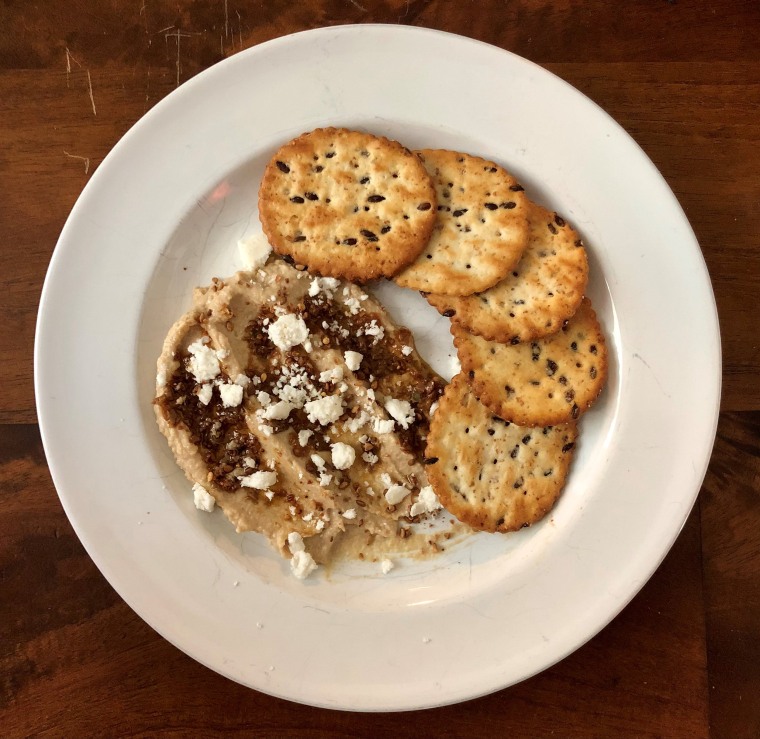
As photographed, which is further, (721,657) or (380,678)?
(721,657)

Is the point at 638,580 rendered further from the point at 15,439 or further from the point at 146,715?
the point at 15,439

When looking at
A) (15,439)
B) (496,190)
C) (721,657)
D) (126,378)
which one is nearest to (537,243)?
(496,190)

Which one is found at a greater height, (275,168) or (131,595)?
(275,168)

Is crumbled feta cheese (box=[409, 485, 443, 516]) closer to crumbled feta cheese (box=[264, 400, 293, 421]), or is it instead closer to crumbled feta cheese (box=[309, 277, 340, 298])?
crumbled feta cheese (box=[264, 400, 293, 421])

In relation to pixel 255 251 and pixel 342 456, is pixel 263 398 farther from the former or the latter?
pixel 255 251

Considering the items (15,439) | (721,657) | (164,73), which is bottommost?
(721,657)
